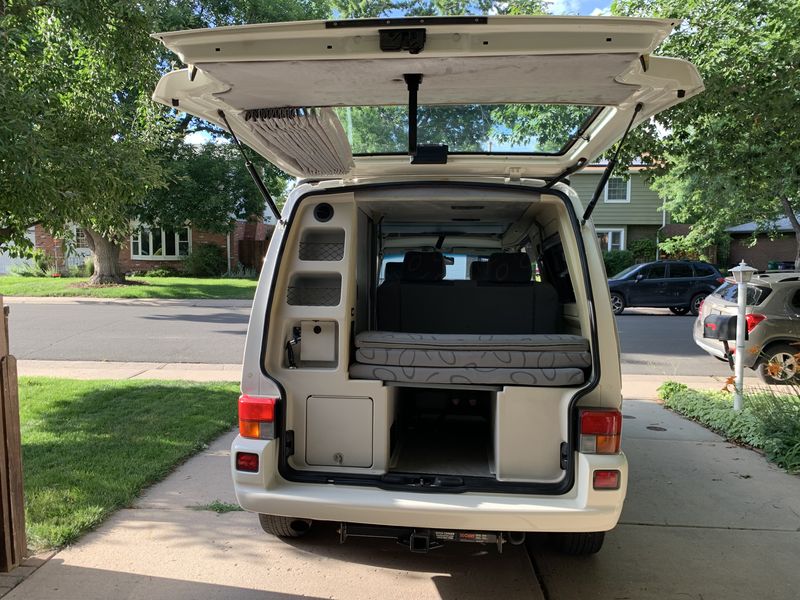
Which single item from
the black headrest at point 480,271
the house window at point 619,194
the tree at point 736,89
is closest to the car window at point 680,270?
the tree at point 736,89

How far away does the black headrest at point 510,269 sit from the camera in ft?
15.0

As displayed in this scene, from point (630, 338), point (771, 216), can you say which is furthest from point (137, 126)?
point (771, 216)

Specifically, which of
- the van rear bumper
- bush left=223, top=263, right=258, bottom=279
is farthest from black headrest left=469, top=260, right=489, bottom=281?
bush left=223, top=263, right=258, bottom=279

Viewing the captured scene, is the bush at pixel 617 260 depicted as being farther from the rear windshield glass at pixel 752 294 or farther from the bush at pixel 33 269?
the bush at pixel 33 269

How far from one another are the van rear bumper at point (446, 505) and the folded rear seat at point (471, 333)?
0.55 metres

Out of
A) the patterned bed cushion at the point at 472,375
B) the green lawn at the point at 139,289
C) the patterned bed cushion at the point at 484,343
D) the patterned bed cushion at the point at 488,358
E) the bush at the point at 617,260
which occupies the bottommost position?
the green lawn at the point at 139,289

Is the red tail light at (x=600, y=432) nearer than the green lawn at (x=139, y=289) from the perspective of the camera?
Yes

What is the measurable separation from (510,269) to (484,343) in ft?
5.11

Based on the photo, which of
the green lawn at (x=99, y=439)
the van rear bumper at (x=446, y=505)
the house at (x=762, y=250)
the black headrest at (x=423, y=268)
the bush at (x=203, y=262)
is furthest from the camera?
the house at (x=762, y=250)

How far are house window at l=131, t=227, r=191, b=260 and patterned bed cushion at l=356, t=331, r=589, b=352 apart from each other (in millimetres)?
26492

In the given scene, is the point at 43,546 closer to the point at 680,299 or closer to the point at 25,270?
the point at 680,299

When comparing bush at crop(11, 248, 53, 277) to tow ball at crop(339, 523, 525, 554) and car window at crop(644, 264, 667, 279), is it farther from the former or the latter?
tow ball at crop(339, 523, 525, 554)

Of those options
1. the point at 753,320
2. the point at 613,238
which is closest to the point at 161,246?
the point at 613,238

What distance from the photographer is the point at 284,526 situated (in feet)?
11.5
